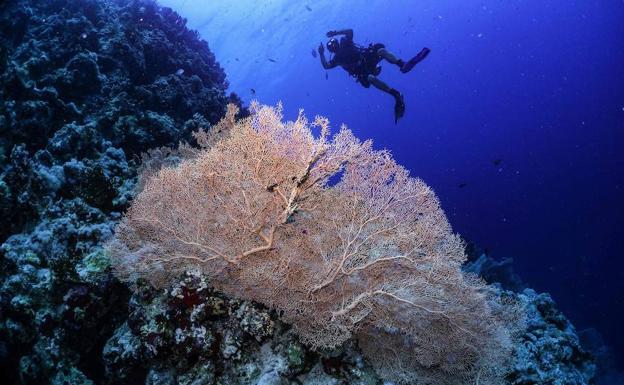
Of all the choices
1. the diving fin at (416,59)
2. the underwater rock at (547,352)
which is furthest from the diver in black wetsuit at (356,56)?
the underwater rock at (547,352)

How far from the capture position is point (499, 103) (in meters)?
95.9

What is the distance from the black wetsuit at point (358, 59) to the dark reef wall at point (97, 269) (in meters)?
4.46

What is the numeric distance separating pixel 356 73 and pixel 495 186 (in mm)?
86462

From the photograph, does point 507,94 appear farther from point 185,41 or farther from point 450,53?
point 185,41

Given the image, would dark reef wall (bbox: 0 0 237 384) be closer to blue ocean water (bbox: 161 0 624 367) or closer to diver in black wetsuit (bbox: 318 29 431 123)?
diver in black wetsuit (bbox: 318 29 431 123)

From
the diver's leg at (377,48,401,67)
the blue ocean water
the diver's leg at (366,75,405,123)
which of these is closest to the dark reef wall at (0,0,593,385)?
the diver's leg at (366,75,405,123)

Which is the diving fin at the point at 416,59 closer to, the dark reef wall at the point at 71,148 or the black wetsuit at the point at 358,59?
the black wetsuit at the point at 358,59

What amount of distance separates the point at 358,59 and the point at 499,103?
99619 millimetres

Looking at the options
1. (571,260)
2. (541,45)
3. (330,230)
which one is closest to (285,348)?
(330,230)

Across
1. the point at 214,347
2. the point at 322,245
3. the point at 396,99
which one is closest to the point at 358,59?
the point at 396,99

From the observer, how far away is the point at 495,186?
284ft

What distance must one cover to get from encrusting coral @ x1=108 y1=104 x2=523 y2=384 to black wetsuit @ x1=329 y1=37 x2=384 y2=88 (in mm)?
7578

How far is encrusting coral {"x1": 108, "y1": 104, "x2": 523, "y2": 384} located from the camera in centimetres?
405

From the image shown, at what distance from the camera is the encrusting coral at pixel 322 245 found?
4.05 meters
